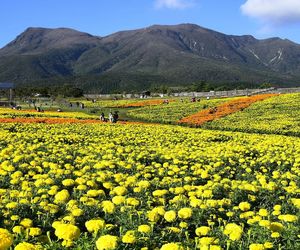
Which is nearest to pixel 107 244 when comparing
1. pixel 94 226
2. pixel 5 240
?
pixel 94 226

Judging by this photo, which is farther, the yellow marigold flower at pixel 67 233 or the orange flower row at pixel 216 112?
the orange flower row at pixel 216 112

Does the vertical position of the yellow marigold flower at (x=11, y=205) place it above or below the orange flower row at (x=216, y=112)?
above

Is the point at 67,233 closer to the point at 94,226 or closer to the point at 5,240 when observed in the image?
the point at 94,226

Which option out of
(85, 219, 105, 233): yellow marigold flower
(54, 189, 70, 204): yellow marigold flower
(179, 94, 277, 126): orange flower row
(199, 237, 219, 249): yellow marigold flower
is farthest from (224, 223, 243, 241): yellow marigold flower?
(179, 94, 277, 126): orange flower row

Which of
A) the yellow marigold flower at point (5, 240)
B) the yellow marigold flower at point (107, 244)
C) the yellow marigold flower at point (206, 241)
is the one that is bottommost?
the yellow marigold flower at point (206, 241)

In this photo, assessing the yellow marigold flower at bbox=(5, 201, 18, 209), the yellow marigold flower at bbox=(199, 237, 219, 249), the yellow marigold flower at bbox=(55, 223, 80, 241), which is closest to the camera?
the yellow marigold flower at bbox=(55, 223, 80, 241)

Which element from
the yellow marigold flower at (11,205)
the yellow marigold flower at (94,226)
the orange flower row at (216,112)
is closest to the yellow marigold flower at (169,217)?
the yellow marigold flower at (94,226)

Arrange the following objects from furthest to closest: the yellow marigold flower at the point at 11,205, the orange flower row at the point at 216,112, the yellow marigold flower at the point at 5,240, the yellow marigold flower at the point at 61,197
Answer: the orange flower row at the point at 216,112, the yellow marigold flower at the point at 61,197, the yellow marigold flower at the point at 11,205, the yellow marigold flower at the point at 5,240

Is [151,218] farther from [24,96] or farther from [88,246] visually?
[24,96]

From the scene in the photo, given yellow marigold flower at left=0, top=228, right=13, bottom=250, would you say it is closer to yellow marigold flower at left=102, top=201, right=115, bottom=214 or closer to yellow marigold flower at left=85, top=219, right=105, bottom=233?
yellow marigold flower at left=85, top=219, right=105, bottom=233

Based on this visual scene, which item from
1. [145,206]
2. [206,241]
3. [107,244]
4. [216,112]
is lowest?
[216,112]

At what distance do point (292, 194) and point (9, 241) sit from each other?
714cm

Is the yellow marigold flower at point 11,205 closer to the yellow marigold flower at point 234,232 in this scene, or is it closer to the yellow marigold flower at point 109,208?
the yellow marigold flower at point 109,208

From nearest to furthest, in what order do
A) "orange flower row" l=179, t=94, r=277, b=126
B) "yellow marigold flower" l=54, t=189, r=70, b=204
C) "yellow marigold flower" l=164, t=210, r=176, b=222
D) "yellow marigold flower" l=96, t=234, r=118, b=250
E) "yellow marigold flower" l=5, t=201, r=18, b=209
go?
1. "yellow marigold flower" l=96, t=234, r=118, b=250
2. "yellow marigold flower" l=164, t=210, r=176, b=222
3. "yellow marigold flower" l=5, t=201, r=18, b=209
4. "yellow marigold flower" l=54, t=189, r=70, b=204
5. "orange flower row" l=179, t=94, r=277, b=126
